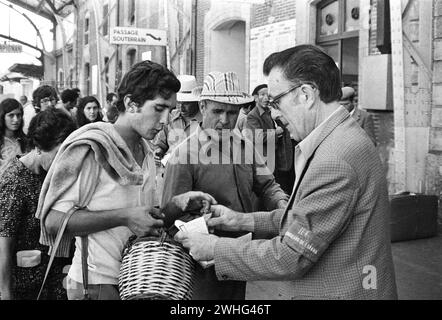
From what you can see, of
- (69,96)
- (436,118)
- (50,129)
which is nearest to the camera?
(50,129)

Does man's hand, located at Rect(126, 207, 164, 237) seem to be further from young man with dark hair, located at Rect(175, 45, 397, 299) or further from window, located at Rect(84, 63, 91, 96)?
window, located at Rect(84, 63, 91, 96)

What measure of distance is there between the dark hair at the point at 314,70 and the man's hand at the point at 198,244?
0.68 metres

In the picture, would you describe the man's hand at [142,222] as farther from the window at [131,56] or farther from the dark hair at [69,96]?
the window at [131,56]

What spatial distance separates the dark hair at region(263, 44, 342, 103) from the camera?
215cm

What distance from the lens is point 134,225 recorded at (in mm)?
2330

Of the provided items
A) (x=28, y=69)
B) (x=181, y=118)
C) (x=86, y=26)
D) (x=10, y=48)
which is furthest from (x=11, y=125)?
(x=86, y=26)

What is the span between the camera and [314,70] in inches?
84.4

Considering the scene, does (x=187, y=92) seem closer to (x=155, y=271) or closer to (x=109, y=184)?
(x=109, y=184)

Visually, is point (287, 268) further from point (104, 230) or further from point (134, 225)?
point (104, 230)

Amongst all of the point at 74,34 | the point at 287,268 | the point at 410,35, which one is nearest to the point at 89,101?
the point at 410,35

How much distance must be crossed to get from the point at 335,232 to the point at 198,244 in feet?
1.79
